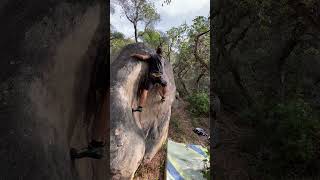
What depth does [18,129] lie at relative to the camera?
0.67 meters

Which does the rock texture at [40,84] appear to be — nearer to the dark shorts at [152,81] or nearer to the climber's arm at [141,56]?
the climber's arm at [141,56]

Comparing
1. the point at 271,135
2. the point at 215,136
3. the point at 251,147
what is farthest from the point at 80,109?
the point at 215,136

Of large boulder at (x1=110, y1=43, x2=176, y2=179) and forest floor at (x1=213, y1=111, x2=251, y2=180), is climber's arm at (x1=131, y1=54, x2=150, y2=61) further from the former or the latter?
forest floor at (x1=213, y1=111, x2=251, y2=180)

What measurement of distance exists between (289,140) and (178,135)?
17.8 feet

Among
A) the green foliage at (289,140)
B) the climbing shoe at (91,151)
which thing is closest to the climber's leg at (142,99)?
the green foliage at (289,140)

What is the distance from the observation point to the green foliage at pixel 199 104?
595 inches

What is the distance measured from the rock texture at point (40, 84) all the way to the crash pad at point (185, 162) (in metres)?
8.12

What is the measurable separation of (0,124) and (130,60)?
612 cm

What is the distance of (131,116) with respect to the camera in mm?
5855

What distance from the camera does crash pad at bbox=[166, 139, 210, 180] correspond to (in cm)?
894

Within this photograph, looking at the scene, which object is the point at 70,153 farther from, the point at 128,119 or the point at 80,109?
the point at 128,119

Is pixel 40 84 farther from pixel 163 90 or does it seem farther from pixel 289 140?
pixel 289 140

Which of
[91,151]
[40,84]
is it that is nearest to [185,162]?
[91,151]

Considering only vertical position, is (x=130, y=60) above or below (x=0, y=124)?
above
